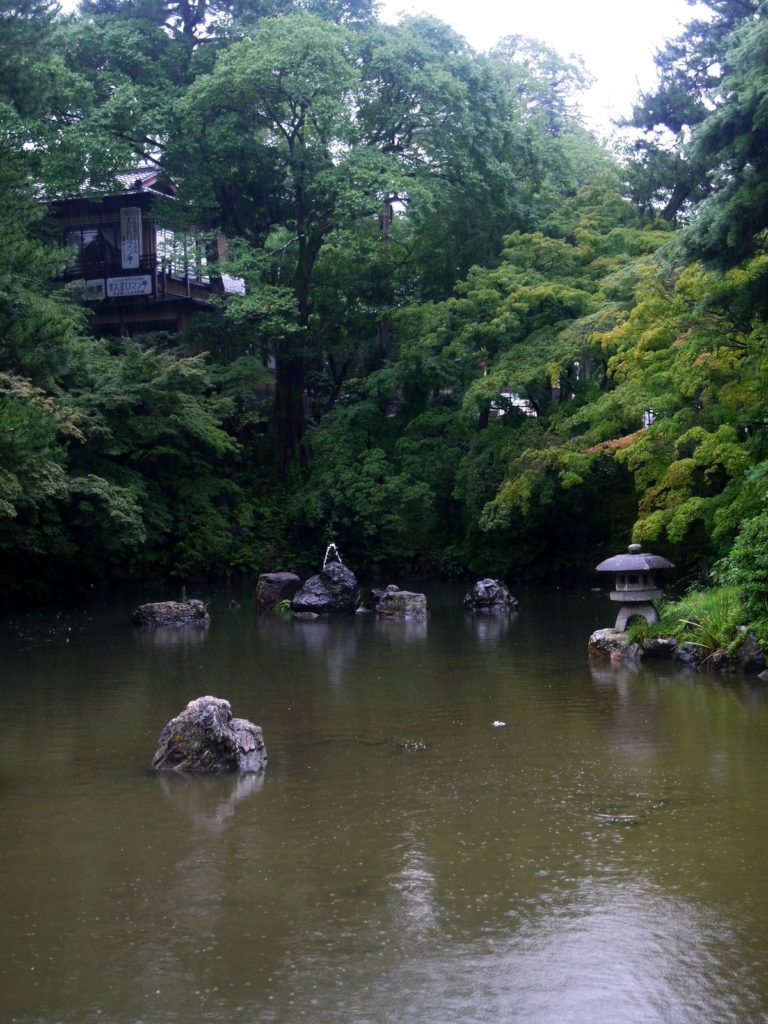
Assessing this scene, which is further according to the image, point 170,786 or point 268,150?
point 268,150

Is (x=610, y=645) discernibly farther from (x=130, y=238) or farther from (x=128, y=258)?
(x=130, y=238)

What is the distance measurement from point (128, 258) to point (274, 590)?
14676 millimetres

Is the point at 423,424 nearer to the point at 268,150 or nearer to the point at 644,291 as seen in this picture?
the point at 268,150

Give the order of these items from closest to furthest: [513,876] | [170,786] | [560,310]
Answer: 1. [513,876]
2. [170,786]
3. [560,310]

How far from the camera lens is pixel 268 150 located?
29125mm

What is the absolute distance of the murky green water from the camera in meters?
4.75

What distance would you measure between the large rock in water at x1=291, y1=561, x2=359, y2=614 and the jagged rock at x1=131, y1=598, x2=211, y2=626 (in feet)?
7.67

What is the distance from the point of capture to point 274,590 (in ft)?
77.3

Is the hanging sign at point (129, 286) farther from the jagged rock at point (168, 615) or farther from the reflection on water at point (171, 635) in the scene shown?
the reflection on water at point (171, 635)

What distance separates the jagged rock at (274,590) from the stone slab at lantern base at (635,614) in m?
9.81

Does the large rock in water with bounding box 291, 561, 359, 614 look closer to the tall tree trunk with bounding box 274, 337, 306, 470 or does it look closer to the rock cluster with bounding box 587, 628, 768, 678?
the rock cluster with bounding box 587, 628, 768, 678

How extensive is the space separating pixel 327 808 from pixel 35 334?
13.4 m

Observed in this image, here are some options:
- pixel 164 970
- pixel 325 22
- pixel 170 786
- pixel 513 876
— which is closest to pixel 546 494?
pixel 325 22

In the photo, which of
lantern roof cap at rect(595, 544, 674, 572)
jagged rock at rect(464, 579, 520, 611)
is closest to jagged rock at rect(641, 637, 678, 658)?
lantern roof cap at rect(595, 544, 674, 572)
